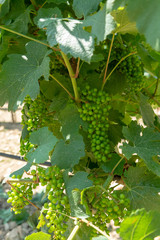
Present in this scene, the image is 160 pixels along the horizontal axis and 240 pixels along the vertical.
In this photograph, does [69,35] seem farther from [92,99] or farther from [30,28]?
[30,28]

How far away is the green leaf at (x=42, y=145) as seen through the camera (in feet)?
2.35

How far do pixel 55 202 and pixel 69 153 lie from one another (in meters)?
0.14

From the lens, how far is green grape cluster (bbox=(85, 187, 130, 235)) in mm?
659

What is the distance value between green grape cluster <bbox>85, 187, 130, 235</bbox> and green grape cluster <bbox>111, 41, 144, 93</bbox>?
14.8 inches

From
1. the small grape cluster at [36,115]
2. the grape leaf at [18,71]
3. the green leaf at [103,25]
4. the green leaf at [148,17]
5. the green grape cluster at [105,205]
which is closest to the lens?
the green leaf at [148,17]

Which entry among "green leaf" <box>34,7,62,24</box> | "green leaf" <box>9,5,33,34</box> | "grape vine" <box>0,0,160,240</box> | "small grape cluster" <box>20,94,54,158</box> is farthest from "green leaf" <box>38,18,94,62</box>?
"small grape cluster" <box>20,94,54,158</box>

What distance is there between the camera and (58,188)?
0.70 meters

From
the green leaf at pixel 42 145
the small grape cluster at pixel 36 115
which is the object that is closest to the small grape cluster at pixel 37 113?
the small grape cluster at pixel 36 115

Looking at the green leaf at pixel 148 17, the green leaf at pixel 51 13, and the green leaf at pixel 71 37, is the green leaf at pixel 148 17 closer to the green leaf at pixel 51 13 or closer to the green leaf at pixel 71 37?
the green leaf at pixel 71 37

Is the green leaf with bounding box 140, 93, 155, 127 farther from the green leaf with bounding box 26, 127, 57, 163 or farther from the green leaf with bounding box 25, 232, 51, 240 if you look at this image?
the green leaf with bounding box 25, 232, 51, 240

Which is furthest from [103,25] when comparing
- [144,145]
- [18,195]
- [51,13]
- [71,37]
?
[18,195]

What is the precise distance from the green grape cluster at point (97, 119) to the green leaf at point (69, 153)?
1.8 inches

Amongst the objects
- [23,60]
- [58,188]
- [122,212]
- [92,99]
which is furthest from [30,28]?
[122,212]

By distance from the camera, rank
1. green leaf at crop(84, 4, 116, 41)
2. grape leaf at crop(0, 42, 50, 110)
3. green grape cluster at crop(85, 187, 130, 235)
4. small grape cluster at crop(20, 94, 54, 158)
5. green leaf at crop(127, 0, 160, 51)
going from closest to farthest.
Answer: green leaf at crop(127, 0, 160, 51) < green leaf at crop(84, 4, 116, 41) < green grape cluster at crop(85, 187, 130, 235) < grape leaf at crop(0, 42, 50, 110) < small grape cluster at crop(20, 94, 54, 158)
